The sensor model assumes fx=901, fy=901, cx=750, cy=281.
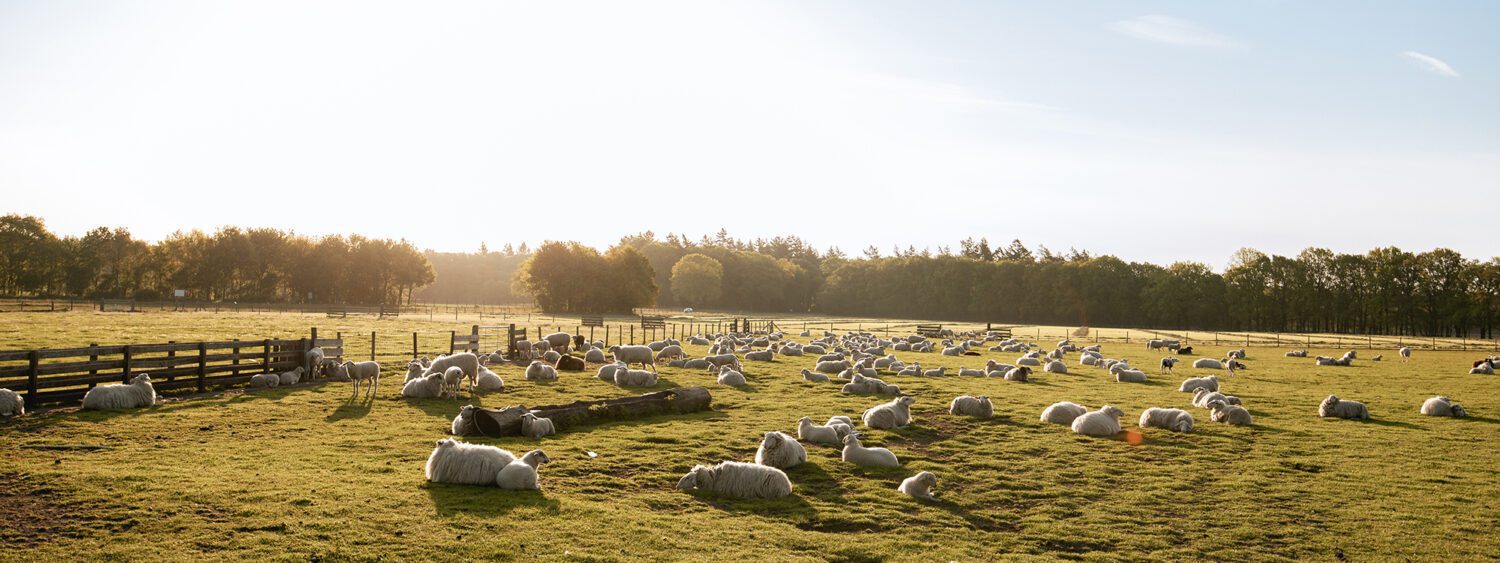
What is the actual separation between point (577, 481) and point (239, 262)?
10889 cm

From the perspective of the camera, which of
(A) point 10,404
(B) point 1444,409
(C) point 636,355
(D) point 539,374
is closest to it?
(A) point 10,404

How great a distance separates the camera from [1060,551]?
9.13 meters

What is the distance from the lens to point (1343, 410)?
20.1m

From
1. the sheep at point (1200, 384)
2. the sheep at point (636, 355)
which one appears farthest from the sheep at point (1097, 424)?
the sheep at point (636, 355)

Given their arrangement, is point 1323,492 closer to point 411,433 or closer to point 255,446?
point 411,433

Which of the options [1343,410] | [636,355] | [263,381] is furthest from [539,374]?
[1343,410]

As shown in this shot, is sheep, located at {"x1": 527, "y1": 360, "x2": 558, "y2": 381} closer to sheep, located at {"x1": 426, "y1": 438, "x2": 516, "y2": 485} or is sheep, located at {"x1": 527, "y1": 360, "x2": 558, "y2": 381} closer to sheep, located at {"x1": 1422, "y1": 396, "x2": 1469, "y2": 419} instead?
sheep, located at {"x1": 426, "y1": 438, "x2": 516, "y2": 485}

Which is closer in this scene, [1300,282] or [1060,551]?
[1060,551]

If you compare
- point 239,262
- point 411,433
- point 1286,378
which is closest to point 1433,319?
point 1286,378

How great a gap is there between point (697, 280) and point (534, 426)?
124171 mm

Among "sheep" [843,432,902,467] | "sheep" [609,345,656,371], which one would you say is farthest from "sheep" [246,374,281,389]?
"sheep" [843,432,902,467]

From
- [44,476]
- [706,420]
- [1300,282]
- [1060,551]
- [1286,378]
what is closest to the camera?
[1060,551]

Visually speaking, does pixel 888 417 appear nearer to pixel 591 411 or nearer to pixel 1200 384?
pixel 591 411

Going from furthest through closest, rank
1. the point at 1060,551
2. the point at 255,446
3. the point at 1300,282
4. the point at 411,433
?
the point at 1300,282, the point at 411,433, the point at 255,446, the point at 1060,551
